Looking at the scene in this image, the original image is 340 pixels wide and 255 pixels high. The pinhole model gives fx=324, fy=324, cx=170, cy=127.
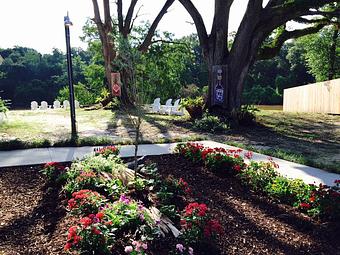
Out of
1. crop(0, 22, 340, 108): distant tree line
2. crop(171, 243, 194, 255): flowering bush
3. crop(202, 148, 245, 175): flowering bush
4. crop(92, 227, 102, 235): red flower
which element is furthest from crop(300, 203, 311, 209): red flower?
crop(0, 22, 340, 108): distant tree line

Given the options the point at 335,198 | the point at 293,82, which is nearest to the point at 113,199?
the point at 335,198

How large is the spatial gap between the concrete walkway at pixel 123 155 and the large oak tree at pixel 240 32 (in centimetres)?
560

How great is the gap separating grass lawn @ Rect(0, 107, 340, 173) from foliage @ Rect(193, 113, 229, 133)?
0.74ft

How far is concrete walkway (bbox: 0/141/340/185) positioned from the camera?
4.30 meters

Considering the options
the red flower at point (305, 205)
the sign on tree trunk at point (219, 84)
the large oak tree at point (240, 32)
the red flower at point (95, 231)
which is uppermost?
the large oak tree at point (240, 32)

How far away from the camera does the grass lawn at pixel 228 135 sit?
20.0 feet

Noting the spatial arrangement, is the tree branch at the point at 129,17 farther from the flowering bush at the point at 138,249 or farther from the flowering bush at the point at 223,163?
the flowering bush at the point at 138,249

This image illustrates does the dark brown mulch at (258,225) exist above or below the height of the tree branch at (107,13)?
below

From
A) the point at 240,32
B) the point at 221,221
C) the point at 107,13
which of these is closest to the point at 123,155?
the point at 221,221

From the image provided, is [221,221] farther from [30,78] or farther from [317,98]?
[30,78]

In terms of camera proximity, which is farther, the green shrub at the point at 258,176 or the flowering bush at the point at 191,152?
the flowering bush at the point at 191,152

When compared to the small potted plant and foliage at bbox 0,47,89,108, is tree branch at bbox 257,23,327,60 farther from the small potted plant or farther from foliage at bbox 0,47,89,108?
foliage at bbox 0,47,89,108

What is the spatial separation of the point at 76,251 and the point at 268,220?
1.82 m

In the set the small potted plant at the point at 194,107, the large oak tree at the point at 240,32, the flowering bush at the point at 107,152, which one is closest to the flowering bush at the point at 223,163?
the flowering bush at the point at 107,152
